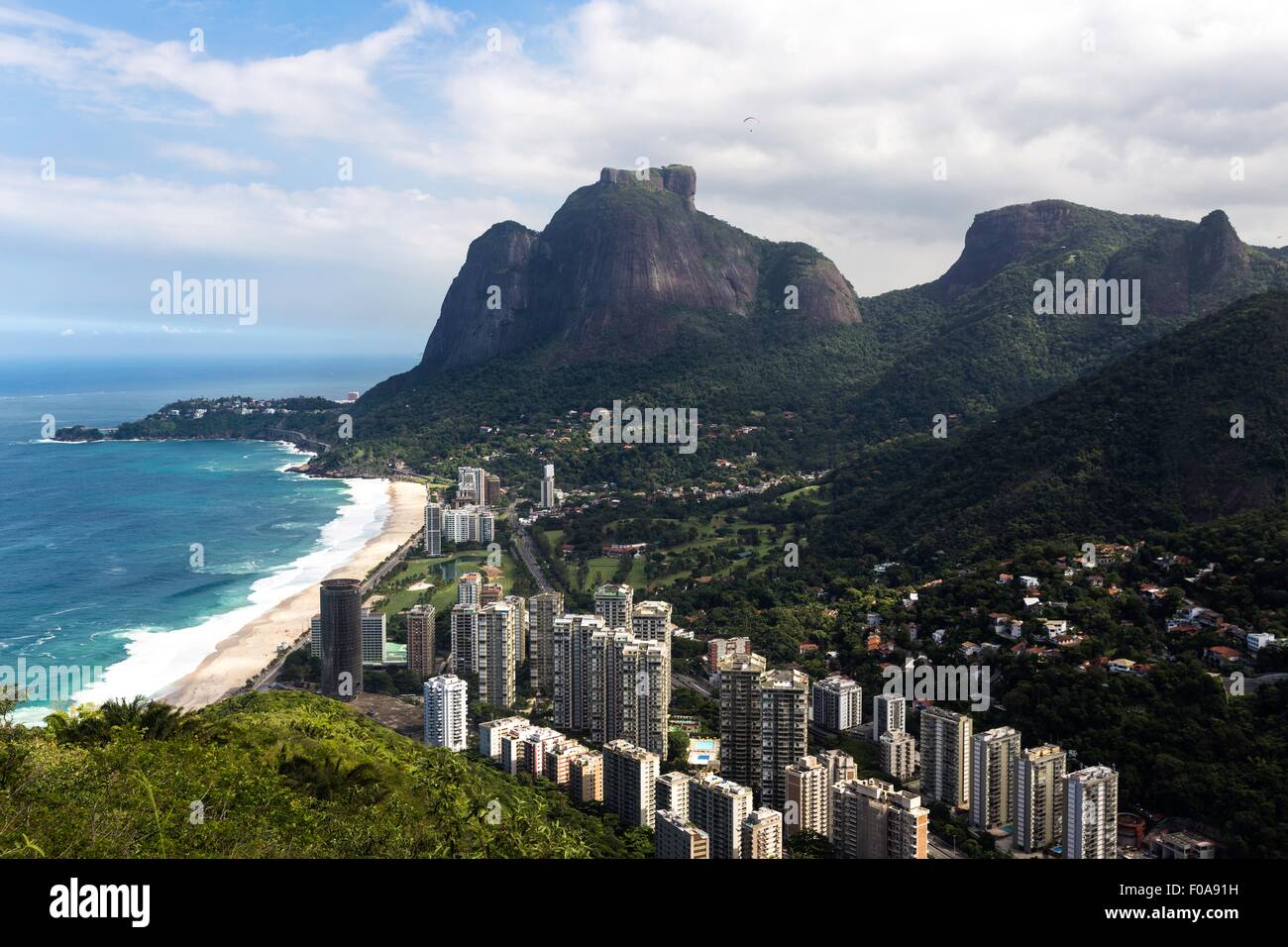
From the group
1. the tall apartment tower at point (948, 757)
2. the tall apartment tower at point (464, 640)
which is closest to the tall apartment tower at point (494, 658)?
the tall apartment tower at point (464, 640)

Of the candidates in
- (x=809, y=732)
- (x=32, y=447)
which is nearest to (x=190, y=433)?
(x=32, y=447)

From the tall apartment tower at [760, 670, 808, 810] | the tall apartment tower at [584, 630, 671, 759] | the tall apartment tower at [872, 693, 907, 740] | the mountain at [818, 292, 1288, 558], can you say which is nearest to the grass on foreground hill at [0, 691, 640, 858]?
the tall apartment tower at [584, 630, 671, 759]

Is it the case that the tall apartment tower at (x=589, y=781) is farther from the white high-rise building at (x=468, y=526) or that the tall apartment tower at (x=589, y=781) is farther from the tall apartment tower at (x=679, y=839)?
the white high-rise building at (x=468, y=526)

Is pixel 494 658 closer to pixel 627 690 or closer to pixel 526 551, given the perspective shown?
pixel 627 690

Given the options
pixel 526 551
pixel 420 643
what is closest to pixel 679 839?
pixel 420 643
